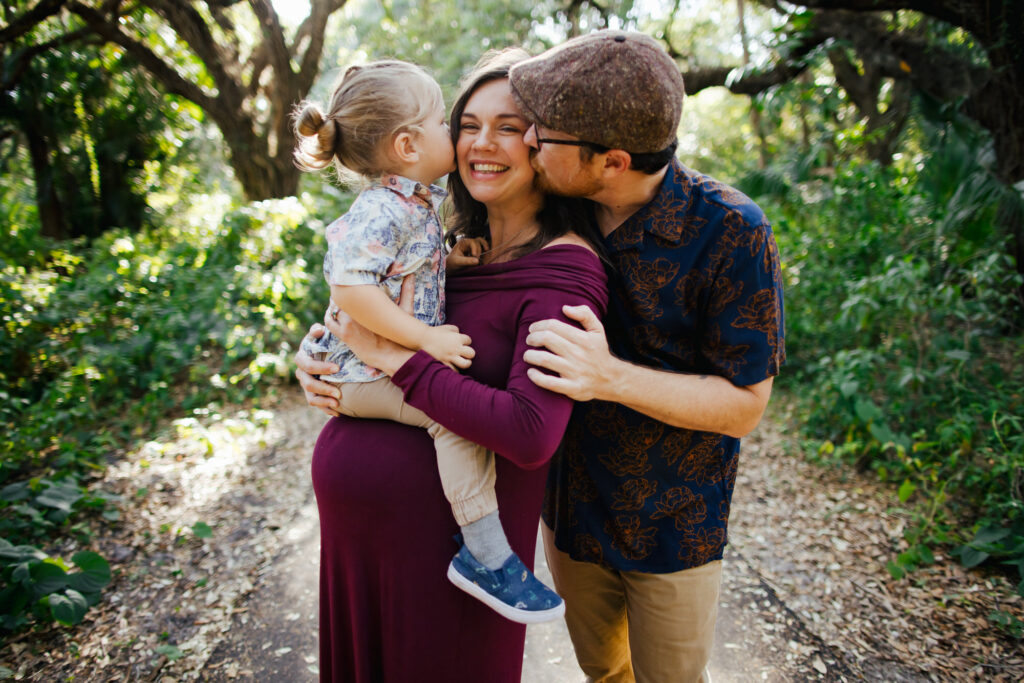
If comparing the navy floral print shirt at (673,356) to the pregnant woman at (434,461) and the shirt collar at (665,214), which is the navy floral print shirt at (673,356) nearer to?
the shirt collar at (665,214)

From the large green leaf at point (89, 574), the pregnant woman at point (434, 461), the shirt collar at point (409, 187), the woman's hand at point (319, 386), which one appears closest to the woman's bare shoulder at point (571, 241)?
the pregnant woman at point (434, 461)

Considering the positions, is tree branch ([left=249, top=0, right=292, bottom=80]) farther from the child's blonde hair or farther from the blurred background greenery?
the child's blonde hair

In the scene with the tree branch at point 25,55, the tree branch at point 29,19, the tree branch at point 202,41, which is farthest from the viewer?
the tree branch at point 25,55

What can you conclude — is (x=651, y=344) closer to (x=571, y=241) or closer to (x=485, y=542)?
(x=571, y=241)

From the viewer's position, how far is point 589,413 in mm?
1659

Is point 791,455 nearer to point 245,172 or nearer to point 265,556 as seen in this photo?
point 265,556

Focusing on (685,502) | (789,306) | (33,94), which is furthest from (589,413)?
(33,94)

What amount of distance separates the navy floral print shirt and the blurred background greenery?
47.0 inches

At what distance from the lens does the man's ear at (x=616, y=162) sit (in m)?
1.40

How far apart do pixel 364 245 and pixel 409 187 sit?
28 centimetres

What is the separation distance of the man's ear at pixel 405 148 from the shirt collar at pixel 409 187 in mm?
54

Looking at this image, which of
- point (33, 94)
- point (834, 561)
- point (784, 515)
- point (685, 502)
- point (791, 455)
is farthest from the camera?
point (33, 94)

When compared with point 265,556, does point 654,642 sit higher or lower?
higher

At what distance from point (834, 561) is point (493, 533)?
2705mm
